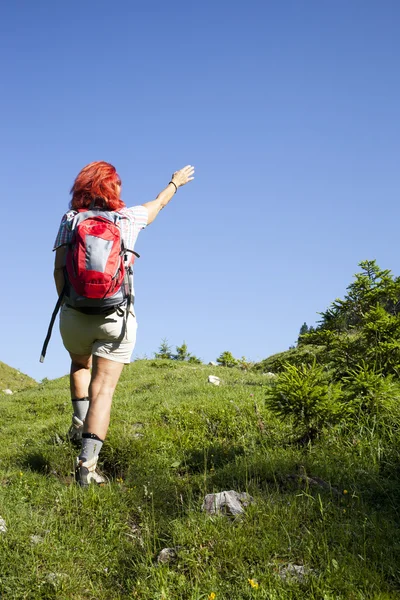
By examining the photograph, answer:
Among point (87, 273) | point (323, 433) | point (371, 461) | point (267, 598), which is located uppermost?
point (87, 273)

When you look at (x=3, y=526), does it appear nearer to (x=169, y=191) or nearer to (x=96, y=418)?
(x=96, y=418)

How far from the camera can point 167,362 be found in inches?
718

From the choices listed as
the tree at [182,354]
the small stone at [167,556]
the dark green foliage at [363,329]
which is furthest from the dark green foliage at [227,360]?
the small stone at [167,556]

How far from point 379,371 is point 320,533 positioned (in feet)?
8.48

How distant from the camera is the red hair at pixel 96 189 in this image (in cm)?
583

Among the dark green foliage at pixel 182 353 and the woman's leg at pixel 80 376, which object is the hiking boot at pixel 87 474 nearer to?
the woman's leg at pixel 80 376

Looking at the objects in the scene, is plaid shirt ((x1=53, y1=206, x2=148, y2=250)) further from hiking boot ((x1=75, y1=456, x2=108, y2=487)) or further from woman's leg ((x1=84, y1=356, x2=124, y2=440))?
hiking boot ((x1=75, y1=456, x2=108, y2=487))

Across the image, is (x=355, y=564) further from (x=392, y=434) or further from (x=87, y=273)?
(x=87, y=273)

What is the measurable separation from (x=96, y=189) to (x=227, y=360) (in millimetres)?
15779

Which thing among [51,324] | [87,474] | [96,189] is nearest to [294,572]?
[87,474]

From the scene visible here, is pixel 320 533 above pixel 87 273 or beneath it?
beneath

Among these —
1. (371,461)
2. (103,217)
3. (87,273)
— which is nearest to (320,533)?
(371,461)

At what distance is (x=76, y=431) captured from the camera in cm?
652

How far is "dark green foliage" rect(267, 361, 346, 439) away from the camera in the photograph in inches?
212
